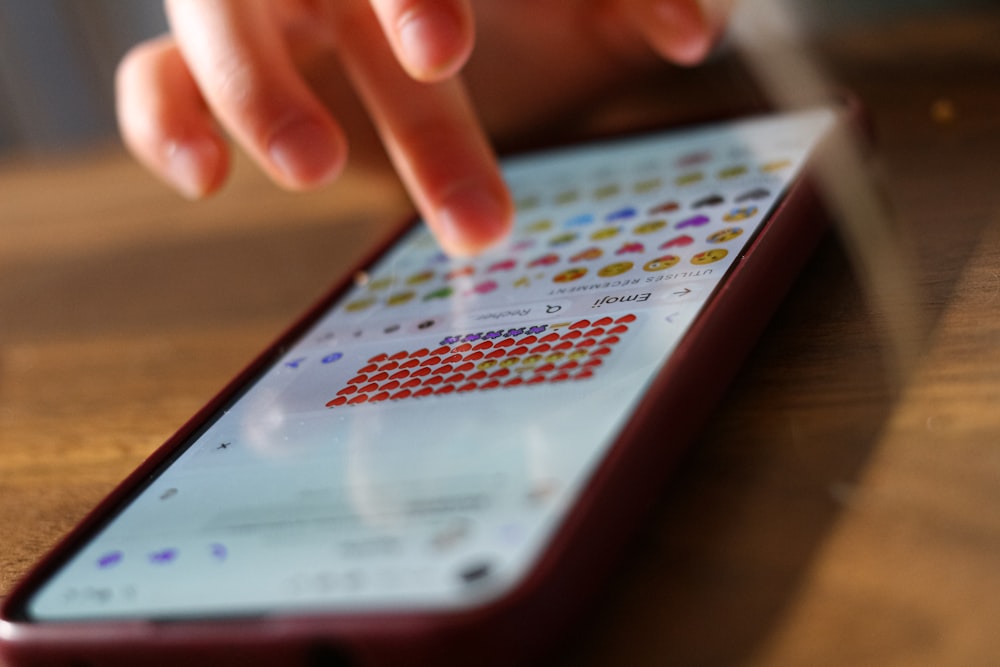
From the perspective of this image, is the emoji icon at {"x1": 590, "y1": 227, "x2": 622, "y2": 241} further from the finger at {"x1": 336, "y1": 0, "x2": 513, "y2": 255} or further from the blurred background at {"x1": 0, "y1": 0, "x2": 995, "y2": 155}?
the blurred background at {"x1": 0, "y1": 0, "x2": 995, "y2": 155}

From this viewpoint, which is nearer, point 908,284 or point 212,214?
point 908,284

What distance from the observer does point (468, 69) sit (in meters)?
0.47

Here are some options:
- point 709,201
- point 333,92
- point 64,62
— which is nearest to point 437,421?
point 709,201

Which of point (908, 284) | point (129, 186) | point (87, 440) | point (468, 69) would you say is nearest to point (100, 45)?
point (129, 186)

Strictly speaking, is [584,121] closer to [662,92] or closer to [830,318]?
[662,92]

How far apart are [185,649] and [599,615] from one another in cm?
6

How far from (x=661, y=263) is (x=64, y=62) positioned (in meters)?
0.89

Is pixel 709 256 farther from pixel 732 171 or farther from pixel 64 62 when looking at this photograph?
pixel 64 62

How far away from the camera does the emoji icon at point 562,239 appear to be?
301mm

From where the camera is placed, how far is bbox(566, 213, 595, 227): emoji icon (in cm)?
31

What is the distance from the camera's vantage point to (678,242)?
269mm

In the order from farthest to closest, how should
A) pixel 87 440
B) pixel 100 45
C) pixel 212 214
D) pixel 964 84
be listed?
pixel 100 45 → pixel 212 214 → pixel 964 84 → pixel 87 440

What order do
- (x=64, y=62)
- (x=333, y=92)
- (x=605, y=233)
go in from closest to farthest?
(x=605, y=233) → (x=333, y=92) → (x=64, y=62)

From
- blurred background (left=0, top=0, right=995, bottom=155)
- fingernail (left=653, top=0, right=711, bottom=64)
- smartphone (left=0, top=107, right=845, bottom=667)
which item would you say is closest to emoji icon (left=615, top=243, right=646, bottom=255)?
smartphone (left=0, top=107, right=845, bottom=667)
